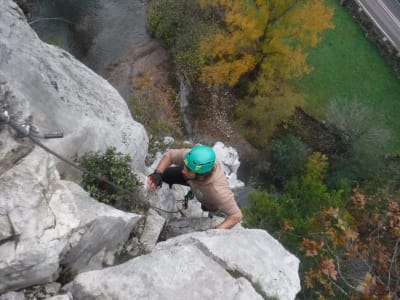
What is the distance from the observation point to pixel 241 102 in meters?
21.8

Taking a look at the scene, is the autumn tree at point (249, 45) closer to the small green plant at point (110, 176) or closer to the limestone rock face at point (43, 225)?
the small green plant at point (110, 176)

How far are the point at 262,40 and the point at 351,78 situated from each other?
6.87m

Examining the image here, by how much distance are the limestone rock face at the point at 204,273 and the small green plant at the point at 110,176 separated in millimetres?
1113

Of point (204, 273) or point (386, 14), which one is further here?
point (386, 14)

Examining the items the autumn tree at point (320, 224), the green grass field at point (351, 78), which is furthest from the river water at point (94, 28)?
the green grass field at point (351, 78)

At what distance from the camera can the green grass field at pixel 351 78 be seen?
22.6 meters

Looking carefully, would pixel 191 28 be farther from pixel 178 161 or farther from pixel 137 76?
pixel 178 161

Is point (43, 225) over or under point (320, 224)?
over

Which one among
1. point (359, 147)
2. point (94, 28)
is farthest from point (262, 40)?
point (94, 28)

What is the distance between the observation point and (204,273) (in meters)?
5.30

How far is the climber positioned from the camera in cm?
613

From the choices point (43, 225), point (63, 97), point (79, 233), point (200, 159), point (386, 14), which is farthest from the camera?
point (386, 14)

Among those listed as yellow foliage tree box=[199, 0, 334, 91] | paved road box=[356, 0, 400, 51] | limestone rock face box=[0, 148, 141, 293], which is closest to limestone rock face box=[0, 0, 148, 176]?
limestone rock face box=[0, 148, 141, 293]

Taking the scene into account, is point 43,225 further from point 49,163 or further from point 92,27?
point 92,27
